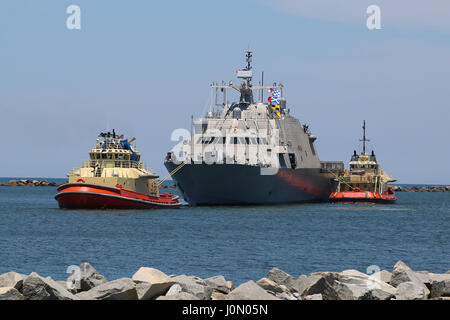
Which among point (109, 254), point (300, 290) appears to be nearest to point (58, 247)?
point (109, 254)

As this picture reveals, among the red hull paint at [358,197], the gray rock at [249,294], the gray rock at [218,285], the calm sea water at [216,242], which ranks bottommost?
the calm sea water at [216,242]

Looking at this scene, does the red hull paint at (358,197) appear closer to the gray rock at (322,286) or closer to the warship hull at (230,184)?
the warship hull at (230,184)

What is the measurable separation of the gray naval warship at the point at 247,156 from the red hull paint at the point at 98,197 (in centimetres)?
815

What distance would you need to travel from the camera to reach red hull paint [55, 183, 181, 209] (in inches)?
2448

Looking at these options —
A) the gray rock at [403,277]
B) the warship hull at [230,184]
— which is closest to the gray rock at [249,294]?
the gray rock at [403,277]

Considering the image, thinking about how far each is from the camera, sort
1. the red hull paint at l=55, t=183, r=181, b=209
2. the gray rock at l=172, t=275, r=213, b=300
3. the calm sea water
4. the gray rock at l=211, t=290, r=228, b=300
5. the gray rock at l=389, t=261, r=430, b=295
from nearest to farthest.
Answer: the gray rock at l=172, t=275, r=213, b=300 < the gray rock at l=211, t=290, r=228, b=300 < the gray rock at l=389, t=261, r=430, b=295 < the calm sea water < the red hull paint at l=55, t=183, r=181, b=209

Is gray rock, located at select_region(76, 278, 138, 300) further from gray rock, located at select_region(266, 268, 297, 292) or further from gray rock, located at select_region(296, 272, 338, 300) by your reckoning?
gray rock, located at select_region(266, 268, 297, 292)

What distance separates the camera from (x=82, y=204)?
6359 cm

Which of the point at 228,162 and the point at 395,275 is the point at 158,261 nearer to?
the point at 395,275

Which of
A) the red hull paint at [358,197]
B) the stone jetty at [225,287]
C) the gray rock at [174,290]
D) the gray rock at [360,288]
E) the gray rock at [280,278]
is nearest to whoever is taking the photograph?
the stone jetty at [225,287]

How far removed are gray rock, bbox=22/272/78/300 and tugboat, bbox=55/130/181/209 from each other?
43784 millimetres

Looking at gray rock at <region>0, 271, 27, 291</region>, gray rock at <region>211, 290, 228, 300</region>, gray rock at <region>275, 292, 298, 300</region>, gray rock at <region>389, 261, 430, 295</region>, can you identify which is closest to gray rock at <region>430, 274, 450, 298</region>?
gray rock at <region>389, 261, 430, 295</region>

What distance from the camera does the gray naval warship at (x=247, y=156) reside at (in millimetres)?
72750
